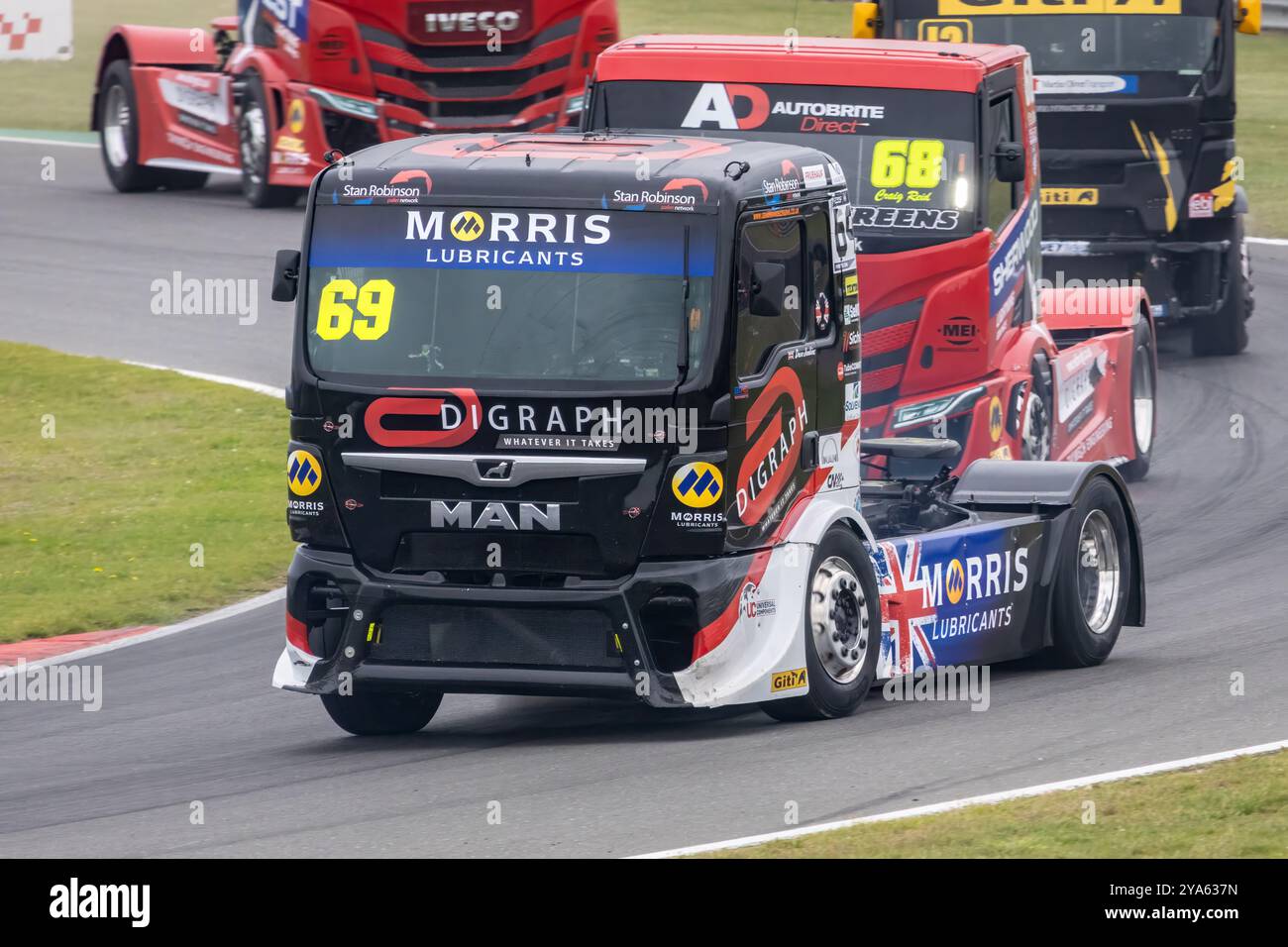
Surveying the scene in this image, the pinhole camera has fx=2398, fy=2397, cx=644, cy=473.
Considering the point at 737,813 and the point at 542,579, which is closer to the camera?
the point at 737,813

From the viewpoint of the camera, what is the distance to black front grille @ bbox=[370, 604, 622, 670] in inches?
358

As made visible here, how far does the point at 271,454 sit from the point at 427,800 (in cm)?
785

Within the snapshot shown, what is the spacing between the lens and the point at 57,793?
8953mm

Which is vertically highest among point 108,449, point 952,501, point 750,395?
point 750,395

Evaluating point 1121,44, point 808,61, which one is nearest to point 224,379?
point 808,61

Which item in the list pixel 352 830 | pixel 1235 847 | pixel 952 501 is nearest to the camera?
pixel 1235 847

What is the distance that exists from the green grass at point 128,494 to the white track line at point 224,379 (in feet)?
0.41

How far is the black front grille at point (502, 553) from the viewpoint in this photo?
9078 mm

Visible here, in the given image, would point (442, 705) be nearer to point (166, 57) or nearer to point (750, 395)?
point (750, 395)

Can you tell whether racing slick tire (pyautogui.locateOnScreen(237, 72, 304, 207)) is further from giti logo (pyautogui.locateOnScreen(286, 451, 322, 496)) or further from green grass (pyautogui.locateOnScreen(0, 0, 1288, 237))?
giti logo (pyautogui.locateOnScreen(286, 451, 322, 496))

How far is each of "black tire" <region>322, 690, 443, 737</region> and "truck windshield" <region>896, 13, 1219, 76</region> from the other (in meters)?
9.38

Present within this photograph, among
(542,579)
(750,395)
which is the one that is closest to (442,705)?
(542,579)

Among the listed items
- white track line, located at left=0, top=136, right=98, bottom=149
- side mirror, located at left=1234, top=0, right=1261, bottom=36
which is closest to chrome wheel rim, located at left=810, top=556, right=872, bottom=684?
side mirror, located at left=1234, top=0, right=1261, bottom=36

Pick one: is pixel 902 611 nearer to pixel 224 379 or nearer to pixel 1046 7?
pixel 1046 7
